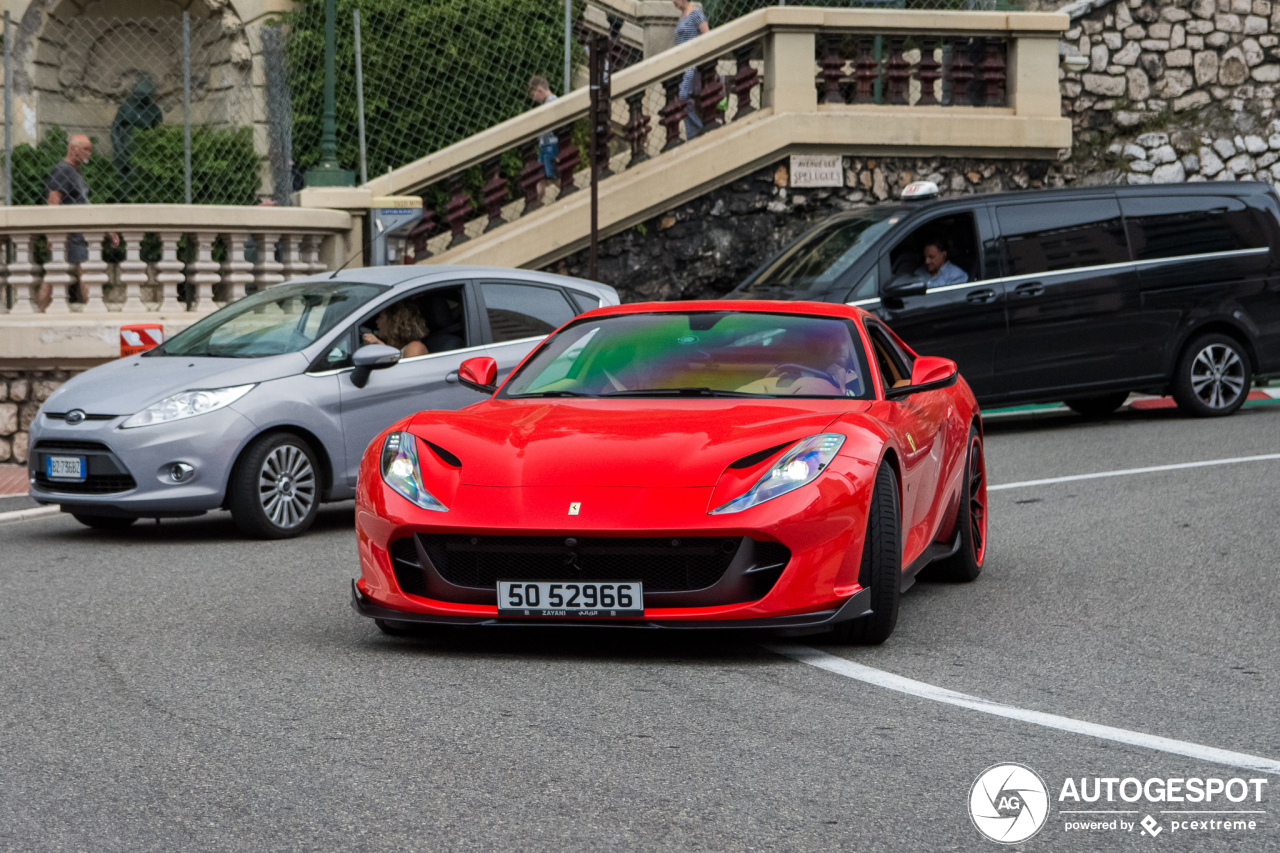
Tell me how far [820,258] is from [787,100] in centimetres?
499

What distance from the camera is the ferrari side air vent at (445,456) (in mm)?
6160

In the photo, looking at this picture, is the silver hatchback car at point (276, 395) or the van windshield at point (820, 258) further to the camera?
the van windshield at point (820, 258)

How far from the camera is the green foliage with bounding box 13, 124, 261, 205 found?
15.7 m

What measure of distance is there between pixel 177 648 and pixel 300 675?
78 cm

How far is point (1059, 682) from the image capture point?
5.78 m

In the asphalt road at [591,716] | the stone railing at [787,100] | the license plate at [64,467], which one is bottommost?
the asphalt road at [591,716]

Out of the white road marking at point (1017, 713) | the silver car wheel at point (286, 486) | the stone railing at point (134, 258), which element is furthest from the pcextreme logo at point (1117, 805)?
the stone railing at point (134, 258)

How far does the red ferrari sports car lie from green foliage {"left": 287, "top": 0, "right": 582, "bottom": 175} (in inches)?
517

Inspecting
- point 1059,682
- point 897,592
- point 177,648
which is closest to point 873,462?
point 897,592

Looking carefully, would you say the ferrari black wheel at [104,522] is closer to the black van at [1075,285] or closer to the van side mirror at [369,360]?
the van side mirror at [369,360]

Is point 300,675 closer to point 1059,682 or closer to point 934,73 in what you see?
point 1059,682

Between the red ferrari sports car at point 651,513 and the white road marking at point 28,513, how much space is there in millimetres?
5385

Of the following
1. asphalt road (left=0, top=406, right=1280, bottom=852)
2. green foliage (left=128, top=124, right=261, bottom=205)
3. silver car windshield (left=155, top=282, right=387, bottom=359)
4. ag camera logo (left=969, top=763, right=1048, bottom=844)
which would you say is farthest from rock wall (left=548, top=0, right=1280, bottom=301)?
ag camera logo (left=969, top=763, right=1048, bottom=844)

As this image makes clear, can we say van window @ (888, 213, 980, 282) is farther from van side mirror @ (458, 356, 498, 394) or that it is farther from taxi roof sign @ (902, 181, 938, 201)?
van side mirror @ (458, 356, 498, 394)
